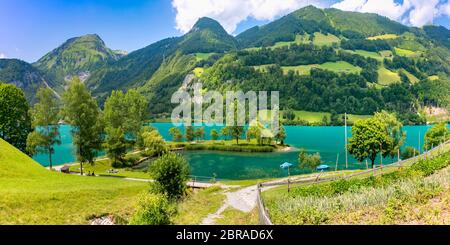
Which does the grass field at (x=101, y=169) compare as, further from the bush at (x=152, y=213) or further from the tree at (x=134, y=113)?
the bush at (x=152, y=213)

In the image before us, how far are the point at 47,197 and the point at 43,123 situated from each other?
35024 mm

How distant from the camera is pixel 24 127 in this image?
5441 cm

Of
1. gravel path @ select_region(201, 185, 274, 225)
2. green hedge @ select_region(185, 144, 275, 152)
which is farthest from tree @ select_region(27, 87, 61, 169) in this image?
green hedge @ select_region(185, 144, 275, 152)

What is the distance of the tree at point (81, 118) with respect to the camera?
161ft

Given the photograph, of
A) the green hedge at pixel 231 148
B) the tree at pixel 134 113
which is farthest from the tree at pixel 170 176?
the green hedge at pixel 231 148

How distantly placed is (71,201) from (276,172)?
2007 inches

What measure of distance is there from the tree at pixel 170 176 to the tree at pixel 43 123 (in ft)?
97.5

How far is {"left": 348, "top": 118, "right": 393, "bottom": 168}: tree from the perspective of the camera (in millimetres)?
49406

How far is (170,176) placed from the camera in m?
29.2

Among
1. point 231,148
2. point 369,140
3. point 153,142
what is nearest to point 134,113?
point 153,142

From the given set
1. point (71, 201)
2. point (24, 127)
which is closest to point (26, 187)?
point (71, 201)

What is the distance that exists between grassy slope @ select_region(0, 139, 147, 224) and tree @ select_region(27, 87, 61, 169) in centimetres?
2245

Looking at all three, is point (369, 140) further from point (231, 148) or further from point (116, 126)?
point (231, 148)
